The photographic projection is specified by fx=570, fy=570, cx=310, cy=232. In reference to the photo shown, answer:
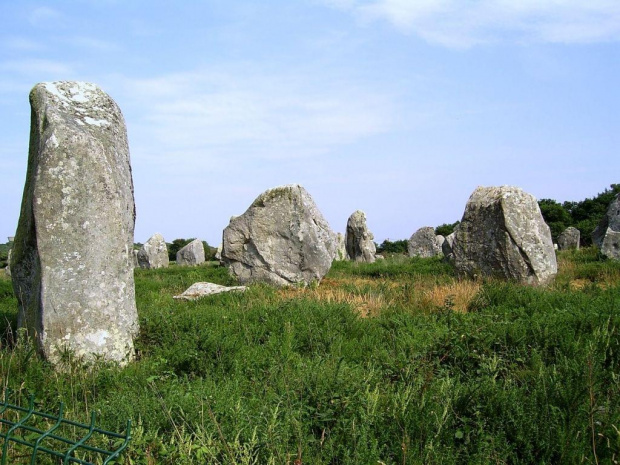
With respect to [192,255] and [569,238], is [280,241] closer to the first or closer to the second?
[192,255]

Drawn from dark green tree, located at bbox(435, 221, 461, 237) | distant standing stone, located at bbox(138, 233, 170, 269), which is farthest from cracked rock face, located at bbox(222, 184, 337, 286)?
dark green tree, located at bbox(435, 221, 461, 237)

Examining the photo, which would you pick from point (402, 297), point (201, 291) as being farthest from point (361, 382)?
point (201, 291)

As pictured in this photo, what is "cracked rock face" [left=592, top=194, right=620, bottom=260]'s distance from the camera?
15.9 m

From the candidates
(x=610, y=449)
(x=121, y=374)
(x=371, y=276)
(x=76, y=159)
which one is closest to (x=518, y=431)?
(x=610, y=449)

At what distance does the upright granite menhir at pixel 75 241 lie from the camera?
6.17 meters

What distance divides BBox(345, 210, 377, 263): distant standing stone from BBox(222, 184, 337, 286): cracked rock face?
37.3 feet

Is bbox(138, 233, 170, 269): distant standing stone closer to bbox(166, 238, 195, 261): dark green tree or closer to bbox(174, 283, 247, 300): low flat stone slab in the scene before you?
bbox(166, 238, 195, 261): dark green tree

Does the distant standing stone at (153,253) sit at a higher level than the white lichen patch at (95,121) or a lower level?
lower

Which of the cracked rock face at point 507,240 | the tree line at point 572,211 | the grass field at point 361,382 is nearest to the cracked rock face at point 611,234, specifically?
the cracked rock face at point 507,240

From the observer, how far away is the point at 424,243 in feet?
100

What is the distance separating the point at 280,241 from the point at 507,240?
17.2 ft

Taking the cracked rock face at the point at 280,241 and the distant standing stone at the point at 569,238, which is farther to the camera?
the distant standing stone at the point at 569,238

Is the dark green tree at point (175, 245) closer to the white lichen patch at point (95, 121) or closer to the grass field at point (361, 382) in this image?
the grass field at point (361, 382)

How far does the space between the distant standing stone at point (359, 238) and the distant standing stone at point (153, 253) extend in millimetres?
10072
